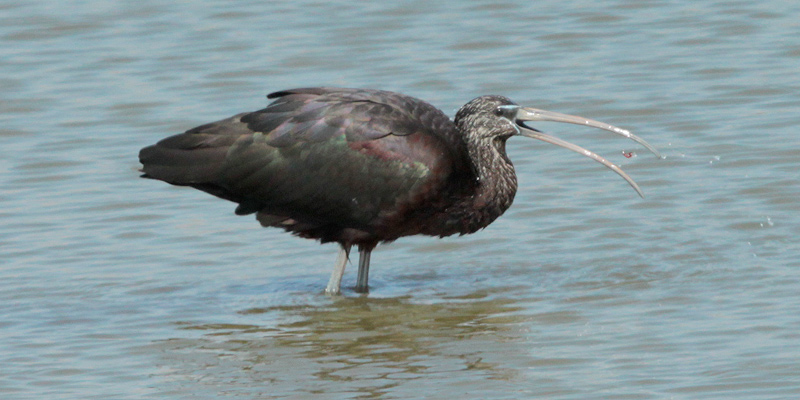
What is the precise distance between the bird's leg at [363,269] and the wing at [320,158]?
0.28 meters

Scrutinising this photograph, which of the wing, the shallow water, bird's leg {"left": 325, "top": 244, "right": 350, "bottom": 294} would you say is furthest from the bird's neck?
bird's leg {"left": 325, "top": 244, "right": 350, "bottom": 294}

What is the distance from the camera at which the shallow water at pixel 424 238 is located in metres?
7.94

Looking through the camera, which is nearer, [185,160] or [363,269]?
[185,160]

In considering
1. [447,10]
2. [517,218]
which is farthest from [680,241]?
[447,10]

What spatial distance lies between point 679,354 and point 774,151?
471 cm

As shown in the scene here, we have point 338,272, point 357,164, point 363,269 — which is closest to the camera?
point 357,164

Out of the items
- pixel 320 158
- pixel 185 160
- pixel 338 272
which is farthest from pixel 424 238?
pixel 185 160

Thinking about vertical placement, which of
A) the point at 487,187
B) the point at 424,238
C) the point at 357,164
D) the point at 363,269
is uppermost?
the point at 357,164

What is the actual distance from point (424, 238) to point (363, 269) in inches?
52.6

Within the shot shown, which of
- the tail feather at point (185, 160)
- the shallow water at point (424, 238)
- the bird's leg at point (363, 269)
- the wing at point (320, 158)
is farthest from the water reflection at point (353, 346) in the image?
the tail feather at point (185, 160)

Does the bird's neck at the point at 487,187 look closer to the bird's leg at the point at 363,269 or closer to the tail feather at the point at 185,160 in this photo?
the bird's leg at the point at 363,269

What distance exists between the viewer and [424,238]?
1115cm

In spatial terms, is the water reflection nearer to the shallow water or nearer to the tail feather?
the shallow water

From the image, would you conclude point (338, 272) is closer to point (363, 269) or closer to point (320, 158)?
→ point (363, 269)
